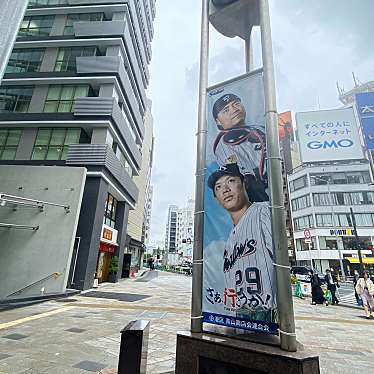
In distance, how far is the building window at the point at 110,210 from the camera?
2073cm

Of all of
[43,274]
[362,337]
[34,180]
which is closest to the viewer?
[362,337]

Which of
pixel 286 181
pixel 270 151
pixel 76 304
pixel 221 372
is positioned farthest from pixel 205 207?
pixel 286 181

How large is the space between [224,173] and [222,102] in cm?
124

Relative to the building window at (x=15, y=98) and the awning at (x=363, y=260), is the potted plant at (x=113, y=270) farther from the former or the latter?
the awning at (x=363, y=260)

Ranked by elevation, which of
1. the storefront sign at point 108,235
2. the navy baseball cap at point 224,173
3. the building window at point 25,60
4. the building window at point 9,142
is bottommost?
the navy baseball cap at point 224,173

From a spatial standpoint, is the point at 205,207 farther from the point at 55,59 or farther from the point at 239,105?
the point at 55,59

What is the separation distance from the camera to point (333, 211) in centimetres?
4384

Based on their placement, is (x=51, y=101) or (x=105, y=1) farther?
(x=105, y=1)

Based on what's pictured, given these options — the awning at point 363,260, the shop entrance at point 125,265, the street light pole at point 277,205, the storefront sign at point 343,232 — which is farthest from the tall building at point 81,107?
the awning at point 363,260

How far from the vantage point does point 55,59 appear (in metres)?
20.9

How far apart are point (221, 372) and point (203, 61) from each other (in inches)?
192

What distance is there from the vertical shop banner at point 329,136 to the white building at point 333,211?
1103 centimetres

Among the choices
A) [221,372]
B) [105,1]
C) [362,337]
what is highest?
[105,1]

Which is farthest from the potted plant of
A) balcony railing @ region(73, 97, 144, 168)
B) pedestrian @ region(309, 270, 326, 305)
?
pedestrian @ region(309, 270, 326, 305)
